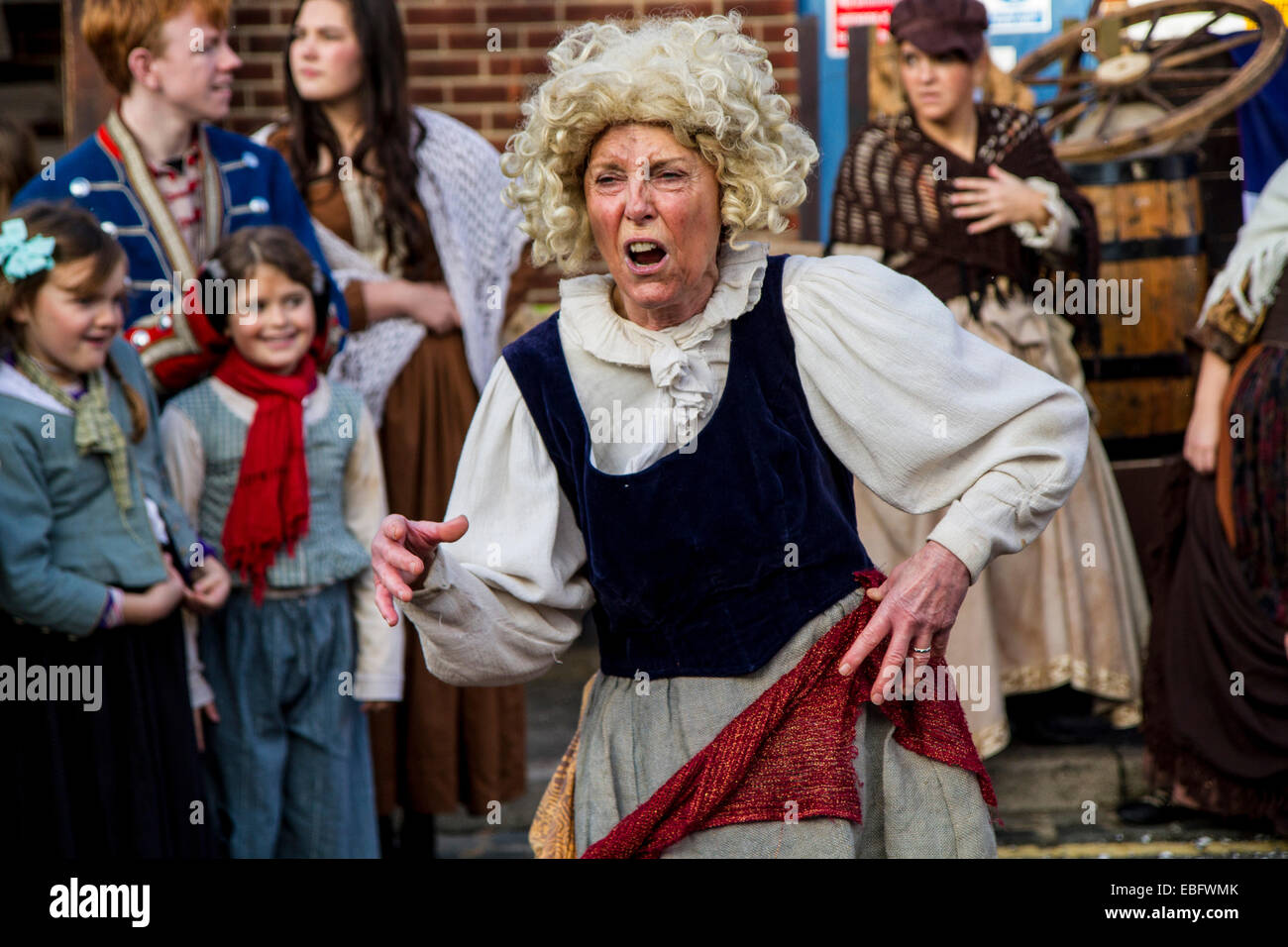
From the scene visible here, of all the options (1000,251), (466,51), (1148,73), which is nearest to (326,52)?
(466,51)

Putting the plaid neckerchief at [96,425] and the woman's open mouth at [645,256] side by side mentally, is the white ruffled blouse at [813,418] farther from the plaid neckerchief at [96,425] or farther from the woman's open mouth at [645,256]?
the plaid neckerchief at [96,425]

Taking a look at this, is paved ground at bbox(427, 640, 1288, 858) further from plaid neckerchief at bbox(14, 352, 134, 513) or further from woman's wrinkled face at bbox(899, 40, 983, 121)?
woman's wrinkled face at bbox(899, 40, 983, 121)

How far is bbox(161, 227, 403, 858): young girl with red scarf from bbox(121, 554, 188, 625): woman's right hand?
0.82ft

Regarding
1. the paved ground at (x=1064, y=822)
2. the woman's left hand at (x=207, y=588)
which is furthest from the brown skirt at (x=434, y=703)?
the woman's left hand at (x=207, y=588)

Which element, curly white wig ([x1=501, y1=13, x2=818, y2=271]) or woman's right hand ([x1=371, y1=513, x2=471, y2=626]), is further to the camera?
curly white wig ([x1=501, y1=13, x2=818, y2=271])

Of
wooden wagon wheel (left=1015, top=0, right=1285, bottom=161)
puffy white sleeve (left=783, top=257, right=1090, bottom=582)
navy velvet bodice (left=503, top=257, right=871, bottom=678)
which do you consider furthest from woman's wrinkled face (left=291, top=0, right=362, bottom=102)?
puffy white sleeve (left=783, top=257, right=1090, bottom=582)

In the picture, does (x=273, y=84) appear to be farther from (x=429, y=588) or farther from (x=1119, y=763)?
(x=429, y=588)

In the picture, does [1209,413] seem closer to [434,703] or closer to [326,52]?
[434,703]

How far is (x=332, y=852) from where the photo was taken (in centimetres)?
424

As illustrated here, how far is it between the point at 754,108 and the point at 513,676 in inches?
40.0

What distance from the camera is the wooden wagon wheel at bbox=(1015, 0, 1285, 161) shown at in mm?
5391

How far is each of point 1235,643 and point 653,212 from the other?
9.81ft

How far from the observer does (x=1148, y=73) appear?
5.59 meters

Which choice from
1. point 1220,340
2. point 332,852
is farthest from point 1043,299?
point 332,852
